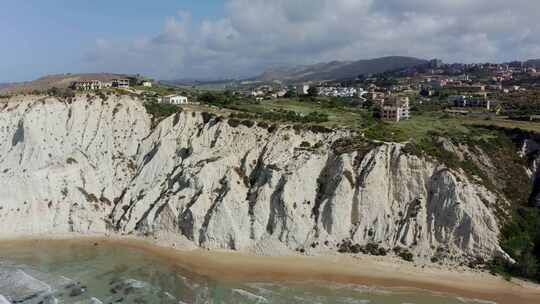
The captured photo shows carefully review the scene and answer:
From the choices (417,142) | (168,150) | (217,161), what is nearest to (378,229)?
(417,142)

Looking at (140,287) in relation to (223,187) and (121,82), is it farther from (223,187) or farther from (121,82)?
(121,82)

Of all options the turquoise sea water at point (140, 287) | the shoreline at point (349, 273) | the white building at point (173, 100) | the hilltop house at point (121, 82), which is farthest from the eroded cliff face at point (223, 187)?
the hilltop house at point (121, 82)

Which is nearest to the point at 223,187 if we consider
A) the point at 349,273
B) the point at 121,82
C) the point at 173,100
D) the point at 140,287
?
the point at 140,287

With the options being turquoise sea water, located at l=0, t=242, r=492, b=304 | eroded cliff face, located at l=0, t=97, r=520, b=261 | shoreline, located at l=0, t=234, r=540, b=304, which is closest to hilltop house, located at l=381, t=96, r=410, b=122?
eroded cliff face, located at l=0, t=97, r=520, b=261

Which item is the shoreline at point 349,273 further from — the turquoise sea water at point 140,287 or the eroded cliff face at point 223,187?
the eroded cliff face at point 223,187

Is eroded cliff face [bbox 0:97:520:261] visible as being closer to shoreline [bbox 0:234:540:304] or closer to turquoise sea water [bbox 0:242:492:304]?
shoreline [bbox 0:234:540:304]
